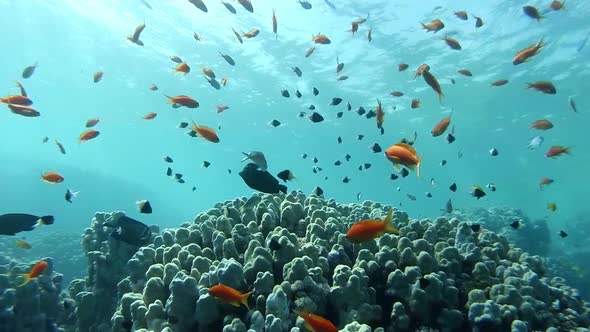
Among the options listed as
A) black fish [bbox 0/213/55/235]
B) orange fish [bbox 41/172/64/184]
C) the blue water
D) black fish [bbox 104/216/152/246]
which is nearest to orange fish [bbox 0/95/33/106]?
orange fish [bbox 41/172/64/184]

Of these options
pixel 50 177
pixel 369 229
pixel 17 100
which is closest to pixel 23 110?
pixel 17 100

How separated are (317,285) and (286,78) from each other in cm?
2807

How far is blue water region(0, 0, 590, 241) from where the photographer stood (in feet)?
72.2

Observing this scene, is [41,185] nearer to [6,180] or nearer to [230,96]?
[6,180]

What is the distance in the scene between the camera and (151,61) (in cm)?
3031

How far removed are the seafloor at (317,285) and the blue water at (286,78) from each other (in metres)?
8.51

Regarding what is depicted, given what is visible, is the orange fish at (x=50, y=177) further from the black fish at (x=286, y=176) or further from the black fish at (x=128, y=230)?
the black fish at (x=286, y=176)

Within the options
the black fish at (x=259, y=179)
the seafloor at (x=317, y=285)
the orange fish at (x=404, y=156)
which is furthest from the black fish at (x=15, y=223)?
the orange fish at (x=404, y=156)

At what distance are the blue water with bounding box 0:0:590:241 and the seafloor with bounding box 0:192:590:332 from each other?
8511 mm

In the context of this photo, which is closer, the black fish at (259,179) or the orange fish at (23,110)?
the black fish at (259,179)

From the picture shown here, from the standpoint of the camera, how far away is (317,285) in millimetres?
4195

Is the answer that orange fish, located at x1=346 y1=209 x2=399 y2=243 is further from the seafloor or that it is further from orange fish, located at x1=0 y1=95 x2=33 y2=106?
orange fish, located at x1=0 y1=95 x2=33 y2=106

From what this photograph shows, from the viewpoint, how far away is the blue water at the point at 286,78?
866 inches

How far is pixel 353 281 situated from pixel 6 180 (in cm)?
6241
